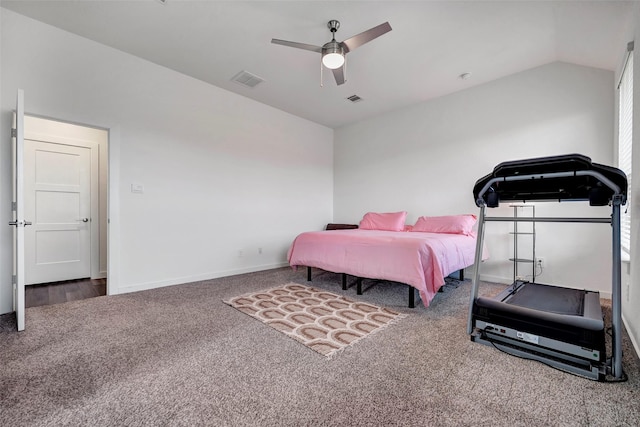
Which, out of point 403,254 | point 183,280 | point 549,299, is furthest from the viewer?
point 183,280

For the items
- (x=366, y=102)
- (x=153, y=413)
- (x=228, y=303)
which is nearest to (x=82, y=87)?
(x=228, y=303)

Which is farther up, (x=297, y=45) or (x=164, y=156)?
(x=297, y=45)

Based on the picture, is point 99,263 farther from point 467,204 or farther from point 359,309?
point 467,204

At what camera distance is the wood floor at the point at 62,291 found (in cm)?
305

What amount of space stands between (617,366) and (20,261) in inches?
166

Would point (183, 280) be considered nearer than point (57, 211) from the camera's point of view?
Yes

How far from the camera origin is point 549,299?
2201 mm

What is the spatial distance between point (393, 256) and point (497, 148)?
8.13 feet

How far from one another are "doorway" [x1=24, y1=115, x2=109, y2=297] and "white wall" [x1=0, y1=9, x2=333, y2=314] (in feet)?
2.75

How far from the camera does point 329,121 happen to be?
5.57 m

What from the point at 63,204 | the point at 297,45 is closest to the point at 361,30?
the point at 297,45

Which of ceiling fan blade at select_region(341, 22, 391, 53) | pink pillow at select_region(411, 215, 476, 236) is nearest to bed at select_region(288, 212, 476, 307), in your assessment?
pink pillow at select_region(411, 215, 476, 236)

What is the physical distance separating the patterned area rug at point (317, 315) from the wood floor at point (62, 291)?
1886mm

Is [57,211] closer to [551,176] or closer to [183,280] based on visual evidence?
[183,280]
